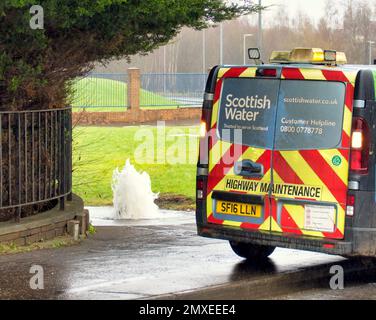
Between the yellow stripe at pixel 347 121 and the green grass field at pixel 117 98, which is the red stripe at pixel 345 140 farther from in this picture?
the green grass field at pixel 117 98

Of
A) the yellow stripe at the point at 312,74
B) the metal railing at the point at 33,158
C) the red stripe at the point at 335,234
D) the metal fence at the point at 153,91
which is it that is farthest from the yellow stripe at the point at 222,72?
the metal fence at the point at 153,91

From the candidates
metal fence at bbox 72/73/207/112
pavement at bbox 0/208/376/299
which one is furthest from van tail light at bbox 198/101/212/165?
metal fence at bbox 72/73/207/112

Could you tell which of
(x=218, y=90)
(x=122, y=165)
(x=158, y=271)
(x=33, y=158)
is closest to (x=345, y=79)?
(x=218, y=90)

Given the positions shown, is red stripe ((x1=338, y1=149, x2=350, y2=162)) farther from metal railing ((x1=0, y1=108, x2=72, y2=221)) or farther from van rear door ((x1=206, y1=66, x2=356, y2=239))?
metal railing ((x1=0, y1=108, x2=72, y2=221))

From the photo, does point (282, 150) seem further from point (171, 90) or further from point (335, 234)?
point (171, 90)

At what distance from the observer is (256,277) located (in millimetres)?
7832

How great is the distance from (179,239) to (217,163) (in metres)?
1.81

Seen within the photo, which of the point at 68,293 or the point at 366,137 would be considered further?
the point at 366,137

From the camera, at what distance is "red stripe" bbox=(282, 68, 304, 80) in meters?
7.82

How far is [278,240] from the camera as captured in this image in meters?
7.82

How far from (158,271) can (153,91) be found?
41.2 m

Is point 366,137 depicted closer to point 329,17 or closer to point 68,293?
point 68,293
